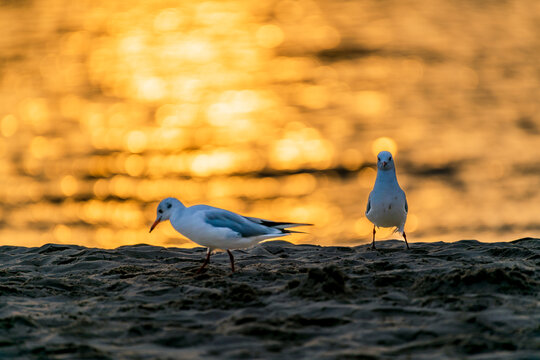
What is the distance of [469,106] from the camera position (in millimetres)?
20688

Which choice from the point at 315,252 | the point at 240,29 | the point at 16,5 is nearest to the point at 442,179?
the point at 315,252

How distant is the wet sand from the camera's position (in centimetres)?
556

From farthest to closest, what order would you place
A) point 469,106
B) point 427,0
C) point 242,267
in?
point 427,0 < point 469,106 < point 242,267

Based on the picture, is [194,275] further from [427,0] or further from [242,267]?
A: [427,0]

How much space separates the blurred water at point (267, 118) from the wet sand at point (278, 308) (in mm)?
5057

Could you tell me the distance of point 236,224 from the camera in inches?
337

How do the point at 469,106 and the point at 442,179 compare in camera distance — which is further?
the point at 469,106

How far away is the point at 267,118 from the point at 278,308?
1365cm

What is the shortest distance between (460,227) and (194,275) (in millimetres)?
7325

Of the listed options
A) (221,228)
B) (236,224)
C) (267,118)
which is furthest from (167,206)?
(267,118)

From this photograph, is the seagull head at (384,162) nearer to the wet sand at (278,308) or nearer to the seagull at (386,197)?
the seagull at (386,197)

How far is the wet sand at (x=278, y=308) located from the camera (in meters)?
5.56

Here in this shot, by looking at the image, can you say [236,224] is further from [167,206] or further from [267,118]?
[267,118]

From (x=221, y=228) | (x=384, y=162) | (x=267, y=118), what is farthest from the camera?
(x=267, y=118)
